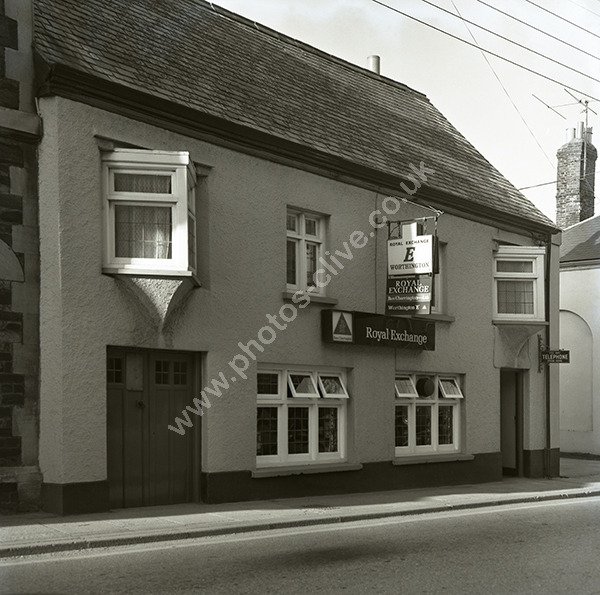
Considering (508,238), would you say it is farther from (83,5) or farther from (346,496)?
(83,5)

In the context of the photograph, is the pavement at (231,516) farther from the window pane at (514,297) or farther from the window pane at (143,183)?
the window pane at (143,183)

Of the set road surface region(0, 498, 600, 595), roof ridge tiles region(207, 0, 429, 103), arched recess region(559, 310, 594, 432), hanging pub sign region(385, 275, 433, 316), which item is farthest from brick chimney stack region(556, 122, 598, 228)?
road surface region(0, 498, 600, 595)

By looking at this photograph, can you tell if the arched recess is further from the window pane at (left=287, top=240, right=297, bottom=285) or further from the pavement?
the window pane at (left=287, top=240, right=297, bottom=285)

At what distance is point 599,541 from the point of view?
38.6 feet

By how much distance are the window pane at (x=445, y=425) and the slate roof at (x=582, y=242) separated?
10441mm

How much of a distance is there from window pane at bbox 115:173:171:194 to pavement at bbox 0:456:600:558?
477 centimetres

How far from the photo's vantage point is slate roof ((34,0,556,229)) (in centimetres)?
1475

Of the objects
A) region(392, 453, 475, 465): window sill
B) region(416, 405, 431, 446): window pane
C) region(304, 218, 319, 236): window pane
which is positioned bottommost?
region(392, 453, 475, 465): window sill

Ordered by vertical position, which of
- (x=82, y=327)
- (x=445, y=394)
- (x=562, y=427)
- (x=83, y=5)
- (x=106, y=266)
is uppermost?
(x=83, y=5)

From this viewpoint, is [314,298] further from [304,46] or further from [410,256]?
[304,46]

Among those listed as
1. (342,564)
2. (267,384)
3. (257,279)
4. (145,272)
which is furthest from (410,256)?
(342,564)

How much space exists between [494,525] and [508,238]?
10.3 m

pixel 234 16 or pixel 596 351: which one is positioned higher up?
pixel 234 16

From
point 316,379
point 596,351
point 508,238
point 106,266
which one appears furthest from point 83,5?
point 596,351
